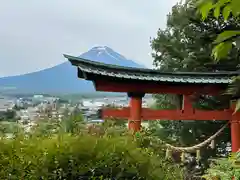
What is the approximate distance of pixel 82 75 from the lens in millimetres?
6750

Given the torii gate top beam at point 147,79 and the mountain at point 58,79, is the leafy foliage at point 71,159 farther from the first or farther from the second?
the mountain at point 58,79

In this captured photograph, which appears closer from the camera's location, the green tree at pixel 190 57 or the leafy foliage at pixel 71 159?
the leafy foliage at pixel 71 159

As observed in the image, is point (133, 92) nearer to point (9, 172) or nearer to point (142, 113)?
point (142, 113)

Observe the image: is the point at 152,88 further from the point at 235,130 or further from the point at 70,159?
the point at 70,159

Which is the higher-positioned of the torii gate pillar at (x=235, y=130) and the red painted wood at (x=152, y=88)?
the red painted wood at (x=152, y=88)

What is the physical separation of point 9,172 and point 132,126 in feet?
16.4

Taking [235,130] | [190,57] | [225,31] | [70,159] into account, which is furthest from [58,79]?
[225,31]

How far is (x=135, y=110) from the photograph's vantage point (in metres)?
7.14

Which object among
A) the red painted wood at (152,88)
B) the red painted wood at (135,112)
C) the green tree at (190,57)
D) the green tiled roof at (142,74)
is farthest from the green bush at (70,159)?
the green tree at (190,57)

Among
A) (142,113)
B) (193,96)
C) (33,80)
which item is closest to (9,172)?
(142,113)

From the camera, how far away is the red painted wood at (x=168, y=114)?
7180 millimetres

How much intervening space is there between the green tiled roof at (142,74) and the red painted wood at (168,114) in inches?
23.6

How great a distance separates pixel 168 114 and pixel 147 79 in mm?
832

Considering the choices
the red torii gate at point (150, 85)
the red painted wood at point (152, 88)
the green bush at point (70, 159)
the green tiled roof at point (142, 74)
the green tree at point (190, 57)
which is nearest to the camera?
the green bush at point (70, 159)
